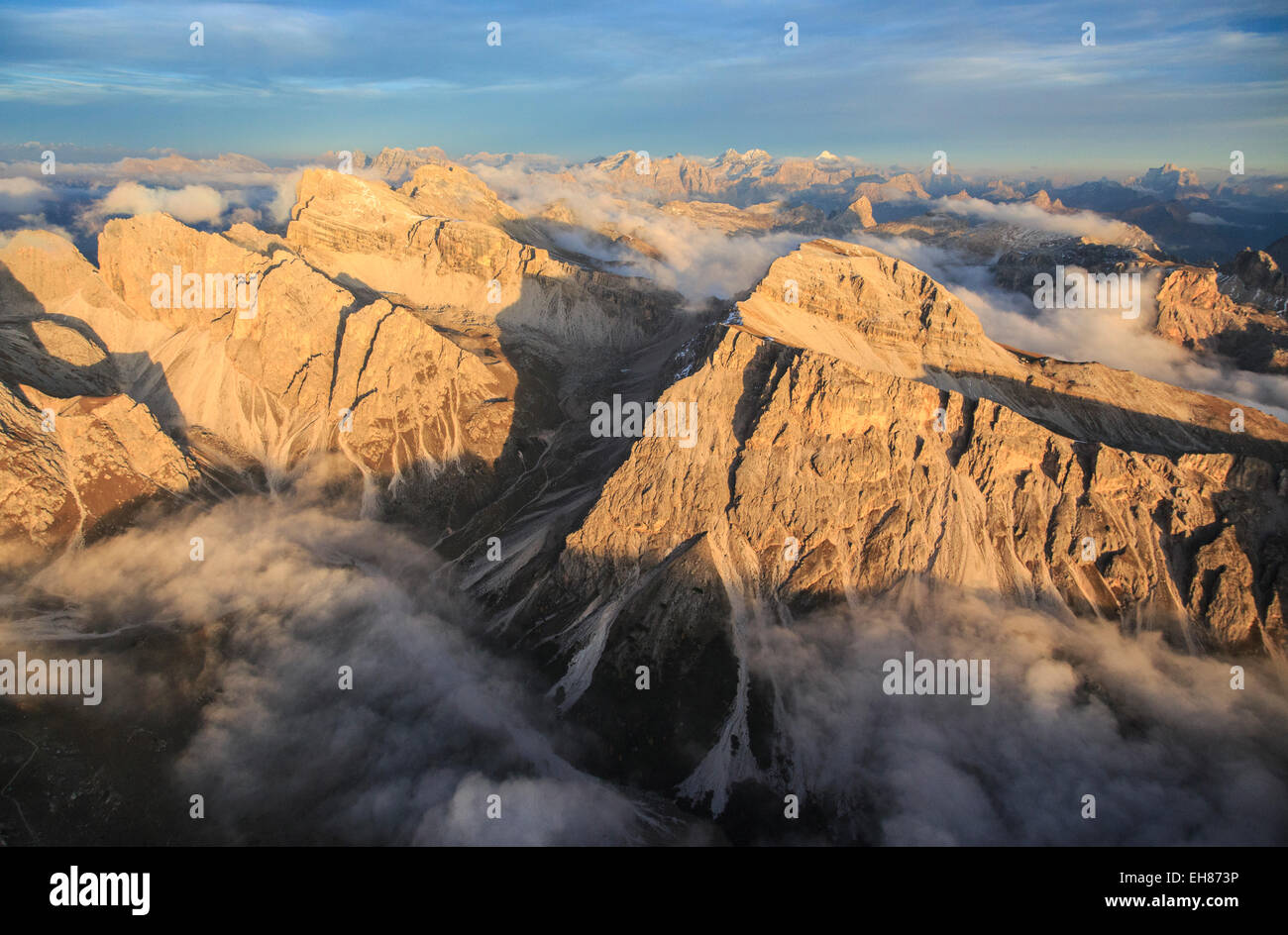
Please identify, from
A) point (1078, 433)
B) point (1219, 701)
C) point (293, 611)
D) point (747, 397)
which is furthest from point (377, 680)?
point (1078, 433)

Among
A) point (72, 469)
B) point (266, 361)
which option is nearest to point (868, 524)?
point (72, 469)

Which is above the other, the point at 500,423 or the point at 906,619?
the point at 500,423

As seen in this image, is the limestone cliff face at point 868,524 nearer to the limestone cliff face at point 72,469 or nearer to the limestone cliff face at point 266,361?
the limestone cliff face at point 266,361

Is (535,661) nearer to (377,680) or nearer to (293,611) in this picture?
(377,680)

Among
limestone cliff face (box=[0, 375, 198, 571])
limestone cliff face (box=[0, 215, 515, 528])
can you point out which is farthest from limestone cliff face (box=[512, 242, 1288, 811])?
limestone cliff face (box=[0, 375, 198, 571])

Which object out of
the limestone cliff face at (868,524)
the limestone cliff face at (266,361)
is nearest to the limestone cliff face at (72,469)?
the limestone cliff face at (266,361)

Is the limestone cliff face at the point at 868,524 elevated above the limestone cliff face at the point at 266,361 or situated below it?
below

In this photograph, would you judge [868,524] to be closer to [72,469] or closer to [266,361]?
[72,469]

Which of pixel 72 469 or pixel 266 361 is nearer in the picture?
pixel 72 469
